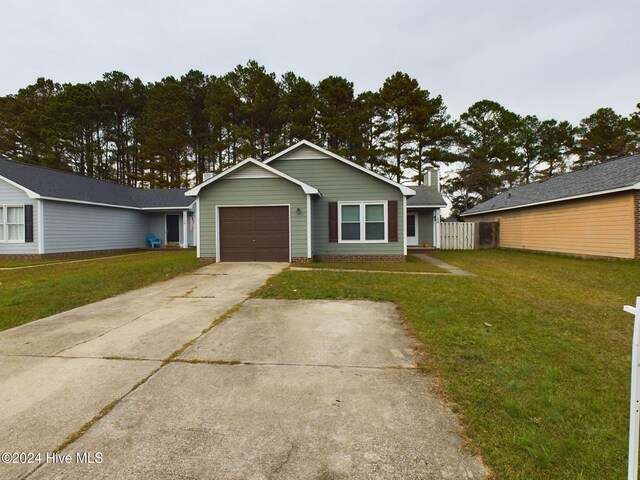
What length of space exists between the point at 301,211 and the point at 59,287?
24.0 ft

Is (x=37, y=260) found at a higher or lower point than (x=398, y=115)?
lower

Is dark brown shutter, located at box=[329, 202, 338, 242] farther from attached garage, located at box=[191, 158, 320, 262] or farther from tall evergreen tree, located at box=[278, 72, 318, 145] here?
tall evergreen tree, located at box=[278, 72, 318, 145]

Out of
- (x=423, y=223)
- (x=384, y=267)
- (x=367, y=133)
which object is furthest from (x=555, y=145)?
(x=384, y=267)

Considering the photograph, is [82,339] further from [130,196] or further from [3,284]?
[130,196]

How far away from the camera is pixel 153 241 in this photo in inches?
874

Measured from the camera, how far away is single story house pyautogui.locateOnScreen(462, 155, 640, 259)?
495 inches

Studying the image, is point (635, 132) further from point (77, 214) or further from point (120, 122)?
point (120, 122)

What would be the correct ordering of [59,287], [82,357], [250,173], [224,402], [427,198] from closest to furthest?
[224,402] → [82,357] → [59,287] → [250,173] → [427,198]

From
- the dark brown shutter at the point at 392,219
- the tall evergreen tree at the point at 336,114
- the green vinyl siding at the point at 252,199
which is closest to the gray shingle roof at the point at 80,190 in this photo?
the green vinyl siding at the point at 252,199

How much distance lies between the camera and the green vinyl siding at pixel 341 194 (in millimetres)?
13234

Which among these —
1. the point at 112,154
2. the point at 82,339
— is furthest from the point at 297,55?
the point at 112,154

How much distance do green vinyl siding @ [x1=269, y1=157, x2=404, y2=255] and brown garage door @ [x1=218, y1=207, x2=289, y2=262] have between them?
166 centimetres

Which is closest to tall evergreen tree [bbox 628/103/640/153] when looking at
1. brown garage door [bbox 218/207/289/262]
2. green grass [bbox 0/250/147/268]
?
brown garage door [bbox 218/207/289/262]

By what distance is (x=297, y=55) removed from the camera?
67.7ft
